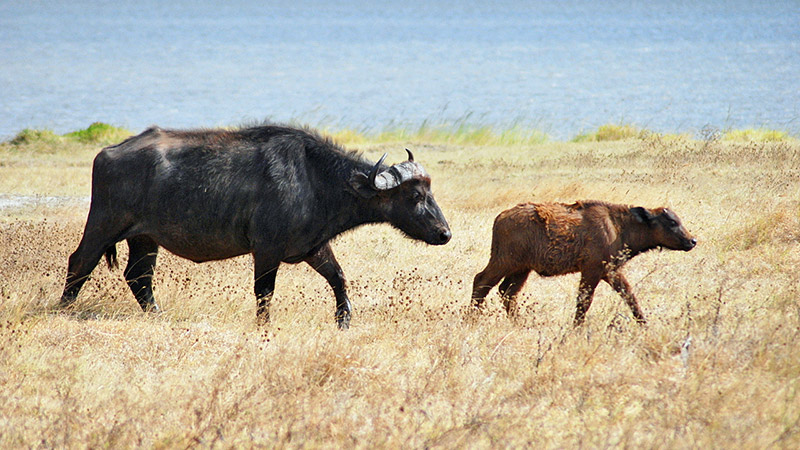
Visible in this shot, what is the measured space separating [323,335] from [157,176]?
2.36 m

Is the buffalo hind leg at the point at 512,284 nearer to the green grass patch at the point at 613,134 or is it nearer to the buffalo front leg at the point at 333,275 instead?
the buffalo front leg at the point at 333,275

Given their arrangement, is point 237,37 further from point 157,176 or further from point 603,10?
point 157,176

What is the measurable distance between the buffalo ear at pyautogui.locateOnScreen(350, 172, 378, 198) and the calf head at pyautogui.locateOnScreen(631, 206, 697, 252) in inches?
97.7

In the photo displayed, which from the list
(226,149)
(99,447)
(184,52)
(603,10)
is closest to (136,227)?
(226,149)

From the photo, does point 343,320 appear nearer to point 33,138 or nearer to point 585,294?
point 585,294

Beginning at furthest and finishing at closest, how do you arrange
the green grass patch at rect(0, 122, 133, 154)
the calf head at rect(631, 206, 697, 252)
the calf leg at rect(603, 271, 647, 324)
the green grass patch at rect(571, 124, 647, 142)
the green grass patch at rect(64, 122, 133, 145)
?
the green grass patch at rect(64, 122, 133, 145), the green grass patch at rect(571, 124, 647, 142), the green grass patch at rect(0, 122, 133, 154), the calf head at rect(631, 206, 697, 252), the calf leg at rect(603, 271, 647, 324)

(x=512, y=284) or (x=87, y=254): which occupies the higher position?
(x=87, y=254)

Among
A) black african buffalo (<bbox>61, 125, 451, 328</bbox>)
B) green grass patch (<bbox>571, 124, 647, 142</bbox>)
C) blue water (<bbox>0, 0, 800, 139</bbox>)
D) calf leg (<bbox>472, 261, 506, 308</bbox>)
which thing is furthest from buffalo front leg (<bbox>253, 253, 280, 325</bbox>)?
green grass patch (<bbox>571, 124, 647, 142</bbox>)

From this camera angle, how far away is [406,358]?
6992 millimetres

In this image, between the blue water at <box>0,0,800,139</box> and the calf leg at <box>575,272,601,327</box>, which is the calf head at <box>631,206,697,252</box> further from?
the blue water at <box>0,0,800,139</box>

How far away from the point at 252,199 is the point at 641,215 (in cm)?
362

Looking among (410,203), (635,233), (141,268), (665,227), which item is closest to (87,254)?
(141,268)

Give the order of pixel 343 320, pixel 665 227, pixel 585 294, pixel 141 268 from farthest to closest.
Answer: pixel 141 268
pixel 665 227
pixel 343 320
pixel 585 294

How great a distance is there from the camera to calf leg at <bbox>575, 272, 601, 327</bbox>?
799cm
